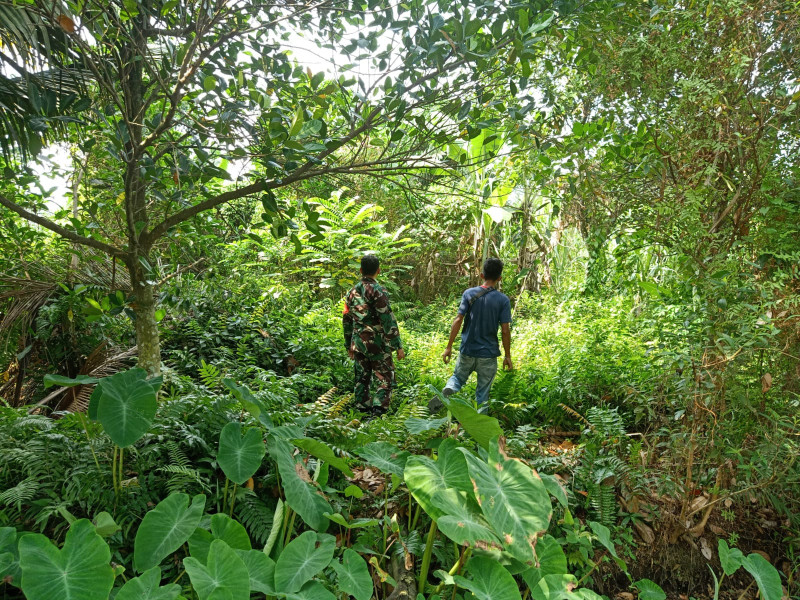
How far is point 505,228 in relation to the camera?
954 cm

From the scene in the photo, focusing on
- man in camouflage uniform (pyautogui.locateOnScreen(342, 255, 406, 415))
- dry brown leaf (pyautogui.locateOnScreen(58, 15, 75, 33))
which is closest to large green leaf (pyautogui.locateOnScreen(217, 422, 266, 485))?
dry brown leaf (pyautogui.locateOnScreen(58, 15, 75, 33))

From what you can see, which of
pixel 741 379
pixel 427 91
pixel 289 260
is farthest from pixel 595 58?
pixel 289 260

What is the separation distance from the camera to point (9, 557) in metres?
1.74

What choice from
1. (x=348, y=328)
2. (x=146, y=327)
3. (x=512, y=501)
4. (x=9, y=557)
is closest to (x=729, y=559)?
(x=512, y=501)

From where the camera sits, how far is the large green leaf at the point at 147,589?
163cm

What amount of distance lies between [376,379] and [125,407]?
342cm

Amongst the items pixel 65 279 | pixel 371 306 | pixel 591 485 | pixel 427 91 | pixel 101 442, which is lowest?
pixel 591 485

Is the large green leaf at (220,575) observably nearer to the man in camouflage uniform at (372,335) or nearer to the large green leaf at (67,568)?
the large green leaf at (67,568)

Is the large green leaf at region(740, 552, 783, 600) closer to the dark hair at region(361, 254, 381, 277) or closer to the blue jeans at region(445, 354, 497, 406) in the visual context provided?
the blue jeans at region(445, 354, 497, 406)

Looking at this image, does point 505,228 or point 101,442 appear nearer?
point 101,442

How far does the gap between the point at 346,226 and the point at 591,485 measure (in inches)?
283

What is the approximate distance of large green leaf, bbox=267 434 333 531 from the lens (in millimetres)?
2158

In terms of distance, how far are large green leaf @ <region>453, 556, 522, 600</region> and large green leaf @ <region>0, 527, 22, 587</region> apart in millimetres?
1547

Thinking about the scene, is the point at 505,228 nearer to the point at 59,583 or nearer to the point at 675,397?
the point at 675,397
